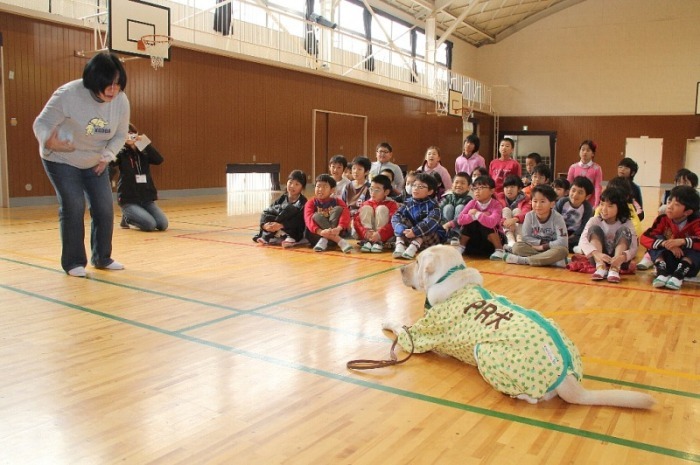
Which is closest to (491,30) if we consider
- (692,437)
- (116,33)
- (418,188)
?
(116,33)

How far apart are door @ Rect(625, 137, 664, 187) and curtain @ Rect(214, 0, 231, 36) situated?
1646 cm

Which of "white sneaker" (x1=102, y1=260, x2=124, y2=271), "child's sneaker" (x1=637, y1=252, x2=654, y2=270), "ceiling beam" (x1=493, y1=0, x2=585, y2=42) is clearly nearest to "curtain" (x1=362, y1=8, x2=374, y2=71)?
"ceiling beam" (x1=493, y1=0, x2=585, y2=42)

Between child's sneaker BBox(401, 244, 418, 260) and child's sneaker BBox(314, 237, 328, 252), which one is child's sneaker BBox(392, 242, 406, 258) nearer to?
child's sneaker BBox(401, 244, 418, 260)

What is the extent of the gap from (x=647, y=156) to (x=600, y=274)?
20933mm

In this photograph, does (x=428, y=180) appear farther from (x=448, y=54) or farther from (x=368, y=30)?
(x=448, y=54)

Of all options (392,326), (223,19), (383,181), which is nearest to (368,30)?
(223,19)

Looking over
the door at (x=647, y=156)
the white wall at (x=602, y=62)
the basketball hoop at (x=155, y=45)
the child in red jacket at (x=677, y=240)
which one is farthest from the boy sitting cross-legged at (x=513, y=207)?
the white wall at (x=602, y=62)

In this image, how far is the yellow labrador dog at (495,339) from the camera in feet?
7.64

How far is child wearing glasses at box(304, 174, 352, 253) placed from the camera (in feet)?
20.6

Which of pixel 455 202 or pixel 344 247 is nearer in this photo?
pixel 344 247

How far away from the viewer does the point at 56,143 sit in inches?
168

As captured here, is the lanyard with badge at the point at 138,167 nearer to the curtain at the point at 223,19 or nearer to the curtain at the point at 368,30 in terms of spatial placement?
the curtain at the point at 223,19

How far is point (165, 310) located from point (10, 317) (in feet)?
2.75

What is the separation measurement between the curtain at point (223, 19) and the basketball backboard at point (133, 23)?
121 inches
